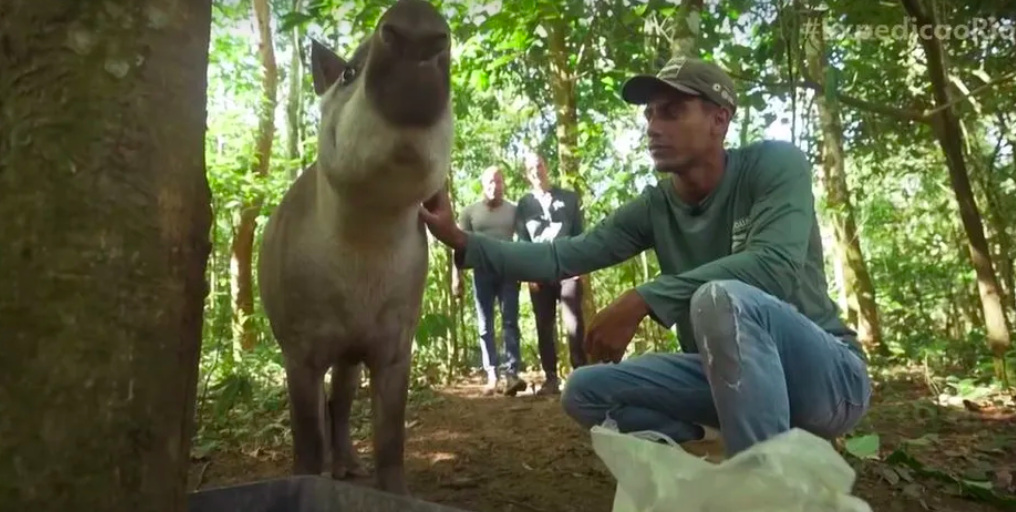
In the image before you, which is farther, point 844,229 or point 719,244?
point 844,229

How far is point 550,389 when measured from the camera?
657 cm

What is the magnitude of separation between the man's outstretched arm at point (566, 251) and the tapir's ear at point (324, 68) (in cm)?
70

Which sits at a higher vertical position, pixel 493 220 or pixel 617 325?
pixel 493 220

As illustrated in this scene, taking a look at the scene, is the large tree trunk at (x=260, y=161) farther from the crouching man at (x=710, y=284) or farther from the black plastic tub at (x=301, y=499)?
the black plastic tub at (x=301, y=499)

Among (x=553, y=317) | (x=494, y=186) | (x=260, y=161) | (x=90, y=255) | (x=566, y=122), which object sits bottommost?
(x=90, y=255)

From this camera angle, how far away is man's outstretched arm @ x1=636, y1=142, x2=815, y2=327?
243cm

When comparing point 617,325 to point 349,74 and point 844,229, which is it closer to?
point 349,74

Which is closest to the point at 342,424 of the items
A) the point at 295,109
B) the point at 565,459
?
the point at 565,459

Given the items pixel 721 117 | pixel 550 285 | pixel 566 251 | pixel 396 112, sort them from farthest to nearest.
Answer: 1. pixel 550 285
2. pixel 566 251
3. pixel 721 117
4. pixel 396 112

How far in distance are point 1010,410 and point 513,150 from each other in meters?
8.78

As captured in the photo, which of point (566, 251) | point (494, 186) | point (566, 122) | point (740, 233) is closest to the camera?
point (740, 233)

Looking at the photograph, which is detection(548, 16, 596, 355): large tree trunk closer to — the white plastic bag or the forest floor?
the forest floor

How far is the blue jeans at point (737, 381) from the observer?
7.25ft

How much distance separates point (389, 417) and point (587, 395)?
0.66 meters
